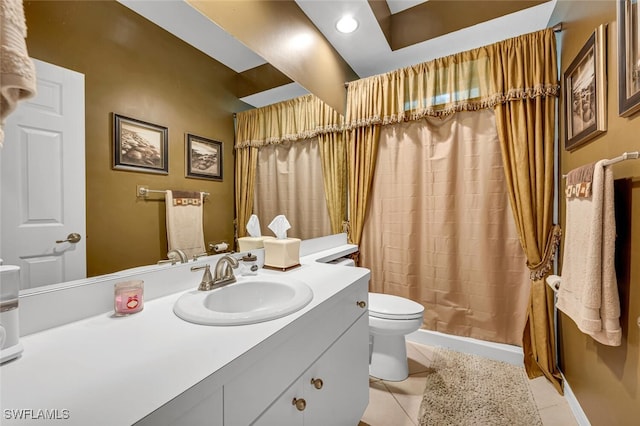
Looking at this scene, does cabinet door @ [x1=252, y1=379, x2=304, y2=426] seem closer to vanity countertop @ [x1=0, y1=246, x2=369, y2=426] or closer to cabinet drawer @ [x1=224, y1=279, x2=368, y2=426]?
cabinet drawer @ [x1=224, y1=279, x2=368, y2=426]

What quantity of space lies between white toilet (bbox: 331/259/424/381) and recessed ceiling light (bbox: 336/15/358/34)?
6.32 ft

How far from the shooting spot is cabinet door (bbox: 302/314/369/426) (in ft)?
2.95

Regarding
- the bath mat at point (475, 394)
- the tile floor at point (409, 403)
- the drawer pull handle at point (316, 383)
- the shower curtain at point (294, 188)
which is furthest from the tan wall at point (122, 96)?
the bath mat at point (475, 394)

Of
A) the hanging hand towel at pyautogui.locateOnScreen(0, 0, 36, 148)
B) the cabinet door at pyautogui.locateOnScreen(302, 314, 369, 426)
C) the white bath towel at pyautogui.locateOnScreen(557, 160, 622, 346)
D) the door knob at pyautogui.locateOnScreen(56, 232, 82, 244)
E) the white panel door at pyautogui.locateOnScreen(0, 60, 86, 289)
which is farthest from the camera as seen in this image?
the white bath towel at pyautogui.locateOnScreen(557, 160, 622, 346)

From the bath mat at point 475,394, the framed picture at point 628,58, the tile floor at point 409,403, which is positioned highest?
the framed picture at point 628,58

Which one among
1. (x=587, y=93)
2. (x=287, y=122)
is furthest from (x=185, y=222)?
(x=587, y=93)

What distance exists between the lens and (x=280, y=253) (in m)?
1.41

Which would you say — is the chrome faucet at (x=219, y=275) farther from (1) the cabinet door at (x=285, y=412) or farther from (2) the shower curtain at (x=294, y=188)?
(1) the cabinet door at (x=285, y=412)

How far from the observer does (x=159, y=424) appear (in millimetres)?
456

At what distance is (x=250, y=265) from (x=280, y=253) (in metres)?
0.16

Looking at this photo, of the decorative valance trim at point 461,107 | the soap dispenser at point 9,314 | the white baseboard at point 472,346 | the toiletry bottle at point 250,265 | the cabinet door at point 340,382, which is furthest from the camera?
the white baseboard at point 472,346

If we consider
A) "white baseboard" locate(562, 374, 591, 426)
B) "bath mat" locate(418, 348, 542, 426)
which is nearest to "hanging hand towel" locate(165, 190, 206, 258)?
"bath mat" locate(418, 348, 542, 426)

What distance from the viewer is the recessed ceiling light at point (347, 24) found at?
1.86 m

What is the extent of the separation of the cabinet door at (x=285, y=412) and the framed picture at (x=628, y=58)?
1454 mm
